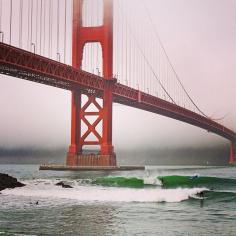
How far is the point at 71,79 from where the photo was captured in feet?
195

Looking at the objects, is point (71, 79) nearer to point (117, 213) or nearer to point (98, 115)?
point (98, 115)

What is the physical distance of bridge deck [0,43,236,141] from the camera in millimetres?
51531

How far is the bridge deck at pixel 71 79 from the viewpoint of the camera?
51.5 meters

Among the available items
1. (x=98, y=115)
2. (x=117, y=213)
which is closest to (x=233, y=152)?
(x=98, y=115)

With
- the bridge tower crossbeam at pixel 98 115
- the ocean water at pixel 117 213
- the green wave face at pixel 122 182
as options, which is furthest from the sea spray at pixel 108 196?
the bridge tower crossbeam at pixel 98 115

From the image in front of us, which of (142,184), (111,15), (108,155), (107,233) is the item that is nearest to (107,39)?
(111,15)

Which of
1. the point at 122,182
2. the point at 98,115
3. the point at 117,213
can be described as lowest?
the point at 117,213

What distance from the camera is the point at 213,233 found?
1430 cm

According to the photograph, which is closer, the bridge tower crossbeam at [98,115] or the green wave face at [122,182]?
the green wave face at [122,182]

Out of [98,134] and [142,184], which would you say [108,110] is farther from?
[142,184]

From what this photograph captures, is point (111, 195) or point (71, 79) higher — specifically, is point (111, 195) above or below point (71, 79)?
A: below

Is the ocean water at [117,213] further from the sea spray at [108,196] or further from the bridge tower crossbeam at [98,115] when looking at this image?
the bridge tower crossbeam at [98,115]

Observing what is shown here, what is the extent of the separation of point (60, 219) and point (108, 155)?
47.1 m

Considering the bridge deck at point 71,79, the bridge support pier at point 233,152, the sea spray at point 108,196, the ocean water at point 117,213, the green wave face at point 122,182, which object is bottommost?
the ocean water at point 117,213
